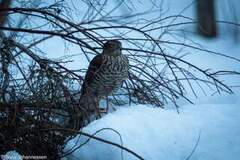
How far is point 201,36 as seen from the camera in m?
Result: 9.70

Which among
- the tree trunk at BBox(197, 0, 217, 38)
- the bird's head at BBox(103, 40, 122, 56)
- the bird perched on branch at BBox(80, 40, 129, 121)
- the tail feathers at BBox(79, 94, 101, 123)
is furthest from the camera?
the tree trunk at BBox(197, 0, 217, 38)

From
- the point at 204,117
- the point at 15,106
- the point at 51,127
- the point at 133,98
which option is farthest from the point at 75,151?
the point at 133,98

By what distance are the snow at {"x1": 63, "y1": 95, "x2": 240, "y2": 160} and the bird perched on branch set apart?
1.25m

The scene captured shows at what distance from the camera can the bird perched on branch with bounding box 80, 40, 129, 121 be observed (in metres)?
4.45

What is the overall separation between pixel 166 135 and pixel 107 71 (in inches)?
72.8

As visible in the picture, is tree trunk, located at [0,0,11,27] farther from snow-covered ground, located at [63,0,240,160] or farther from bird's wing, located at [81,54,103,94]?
snow-covered ground, located at [63,0,240,160]

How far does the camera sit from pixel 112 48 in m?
4.45

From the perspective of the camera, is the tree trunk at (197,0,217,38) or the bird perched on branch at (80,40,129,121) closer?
the bird perched on branch at (80,40,129,121)

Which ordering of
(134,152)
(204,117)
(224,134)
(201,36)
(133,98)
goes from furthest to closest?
(201,36) < (133,98) < (204,117) < (224,134) < (134,152)

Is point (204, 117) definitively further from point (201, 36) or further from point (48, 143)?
point (201, 36)

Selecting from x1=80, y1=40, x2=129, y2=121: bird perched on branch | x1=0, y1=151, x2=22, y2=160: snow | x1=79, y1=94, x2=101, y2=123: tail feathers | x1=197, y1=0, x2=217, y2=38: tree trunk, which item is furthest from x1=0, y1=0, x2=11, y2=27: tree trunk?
x1=197, y1=0, x2=217, y2=38: tree trunk

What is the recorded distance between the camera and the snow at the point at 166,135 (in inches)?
110

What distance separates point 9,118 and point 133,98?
1450mm

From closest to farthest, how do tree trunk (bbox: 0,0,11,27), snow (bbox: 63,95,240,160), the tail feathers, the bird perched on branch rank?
snow (bbox: 63,95,240,160) → the tail feathers → tree trunk (bbox: 0,0,11,27) → the bird perched on branch
